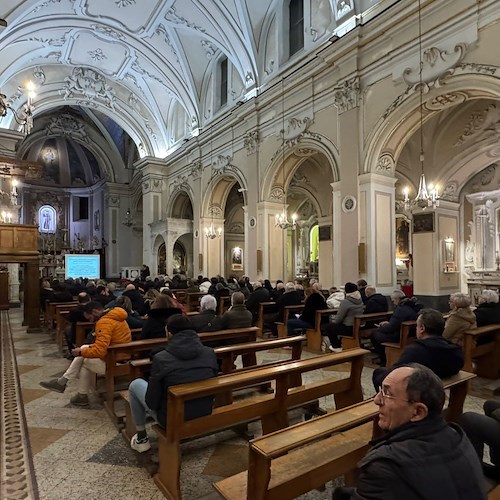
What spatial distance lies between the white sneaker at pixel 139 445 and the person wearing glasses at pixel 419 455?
209 centimetres

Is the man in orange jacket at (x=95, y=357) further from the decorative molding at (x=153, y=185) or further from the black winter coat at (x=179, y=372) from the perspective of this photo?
the decorative molding at (x=153, y=185)

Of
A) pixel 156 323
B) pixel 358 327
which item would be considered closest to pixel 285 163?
pixel 358 327

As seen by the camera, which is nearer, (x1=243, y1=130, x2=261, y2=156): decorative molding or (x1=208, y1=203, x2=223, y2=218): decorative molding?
(x1=243, y1=130, x2=261, y2=156): decorative molding

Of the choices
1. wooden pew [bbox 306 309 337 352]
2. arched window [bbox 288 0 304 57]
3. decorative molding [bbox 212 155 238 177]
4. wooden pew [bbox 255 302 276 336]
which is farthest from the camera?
decorative molding [bbox 212 155 238 177]

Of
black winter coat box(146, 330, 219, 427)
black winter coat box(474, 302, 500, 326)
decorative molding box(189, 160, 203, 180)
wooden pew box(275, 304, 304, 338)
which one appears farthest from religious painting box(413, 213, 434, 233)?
Result: black winter coat box(146, 330, 219, 427)

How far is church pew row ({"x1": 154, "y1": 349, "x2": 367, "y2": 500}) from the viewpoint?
2438 mm

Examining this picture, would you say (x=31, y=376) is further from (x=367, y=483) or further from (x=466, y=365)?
(x=466, y=365)

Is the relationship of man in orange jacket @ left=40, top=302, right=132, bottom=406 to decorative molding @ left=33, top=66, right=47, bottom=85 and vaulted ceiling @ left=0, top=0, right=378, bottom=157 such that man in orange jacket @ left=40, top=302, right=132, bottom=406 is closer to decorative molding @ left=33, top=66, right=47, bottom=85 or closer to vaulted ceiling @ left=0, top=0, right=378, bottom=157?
vaulted ceiling @ left=0, top=0, right=378, bottom=157

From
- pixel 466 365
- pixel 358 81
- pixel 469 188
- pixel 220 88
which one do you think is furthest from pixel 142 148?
pixel 466 365

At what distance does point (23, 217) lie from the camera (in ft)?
82.9

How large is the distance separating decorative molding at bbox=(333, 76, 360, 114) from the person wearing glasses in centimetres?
861

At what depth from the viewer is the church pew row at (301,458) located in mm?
1747

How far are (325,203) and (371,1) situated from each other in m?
8.15

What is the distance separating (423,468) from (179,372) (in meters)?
1.71
